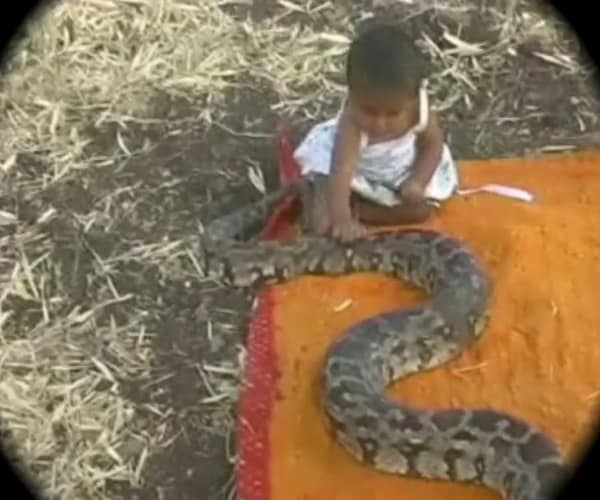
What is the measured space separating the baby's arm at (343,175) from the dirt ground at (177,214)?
352 millimetres

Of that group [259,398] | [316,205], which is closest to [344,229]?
[316,205]

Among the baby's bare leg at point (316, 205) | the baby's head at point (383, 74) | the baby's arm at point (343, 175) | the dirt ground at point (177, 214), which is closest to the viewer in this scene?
the dirt ground at point (177, 214)

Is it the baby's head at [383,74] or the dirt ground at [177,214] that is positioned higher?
the baby's head at [383,74]

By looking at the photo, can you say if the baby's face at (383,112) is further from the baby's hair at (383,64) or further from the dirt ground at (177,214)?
the dirt ground at (177,214)

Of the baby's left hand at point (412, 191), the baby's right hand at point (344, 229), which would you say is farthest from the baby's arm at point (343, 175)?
the baby's left hand at point (412, 191)

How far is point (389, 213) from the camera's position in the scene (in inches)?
205

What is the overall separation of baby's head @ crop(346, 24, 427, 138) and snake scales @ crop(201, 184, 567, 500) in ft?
1.31

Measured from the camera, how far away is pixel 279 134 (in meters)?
5.72

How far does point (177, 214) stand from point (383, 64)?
901 millimetres

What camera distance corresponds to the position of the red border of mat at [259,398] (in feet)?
14.2

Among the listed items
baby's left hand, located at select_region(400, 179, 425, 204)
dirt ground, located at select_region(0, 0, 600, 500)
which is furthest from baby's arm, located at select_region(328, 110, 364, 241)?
dirt ground, located at select_region(0, 0, 600, 500)

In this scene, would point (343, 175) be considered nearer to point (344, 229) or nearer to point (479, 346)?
point (344, 229)

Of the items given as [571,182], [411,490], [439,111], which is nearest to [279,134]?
[439,111]

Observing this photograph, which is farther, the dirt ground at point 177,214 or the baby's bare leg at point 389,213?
the baby's bare leg at point 389,213
